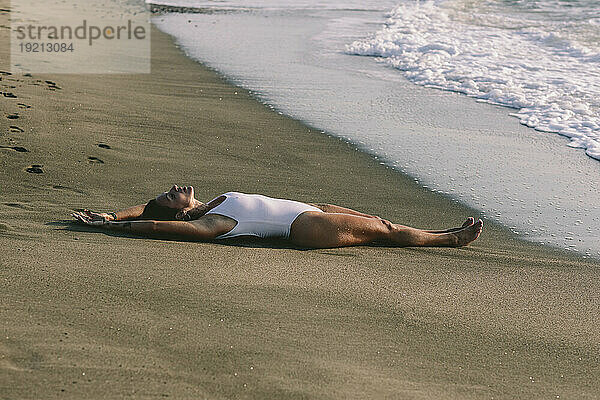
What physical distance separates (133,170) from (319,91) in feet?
12.7

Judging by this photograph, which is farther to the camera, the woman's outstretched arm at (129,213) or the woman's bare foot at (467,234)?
the woman's bare foot at (467,234)

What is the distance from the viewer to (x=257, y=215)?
4652 millimetres

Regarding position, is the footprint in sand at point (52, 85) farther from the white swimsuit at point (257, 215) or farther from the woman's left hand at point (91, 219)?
the white swimsuit at point (257, 215)

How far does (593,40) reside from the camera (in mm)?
13562

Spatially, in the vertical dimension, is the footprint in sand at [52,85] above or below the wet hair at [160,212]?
above

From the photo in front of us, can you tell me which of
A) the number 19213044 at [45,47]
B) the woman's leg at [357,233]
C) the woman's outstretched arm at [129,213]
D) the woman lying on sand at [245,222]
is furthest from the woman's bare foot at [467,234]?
the number 19213044 at [45,47]

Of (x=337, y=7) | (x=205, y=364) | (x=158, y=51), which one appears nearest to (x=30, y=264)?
(x=205, y=364)

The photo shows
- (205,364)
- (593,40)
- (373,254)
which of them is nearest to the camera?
(205,364)

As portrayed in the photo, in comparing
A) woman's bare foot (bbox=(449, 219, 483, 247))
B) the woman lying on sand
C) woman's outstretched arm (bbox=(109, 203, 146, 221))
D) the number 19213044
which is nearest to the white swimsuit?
the woman lying on sand

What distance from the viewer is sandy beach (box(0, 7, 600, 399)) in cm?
298

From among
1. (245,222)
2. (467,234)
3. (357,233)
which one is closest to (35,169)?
(245,222)

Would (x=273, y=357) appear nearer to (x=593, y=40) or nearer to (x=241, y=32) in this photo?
(x=241, y=32)

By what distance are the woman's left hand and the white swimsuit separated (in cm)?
65

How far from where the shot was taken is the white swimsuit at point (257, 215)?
462cm
